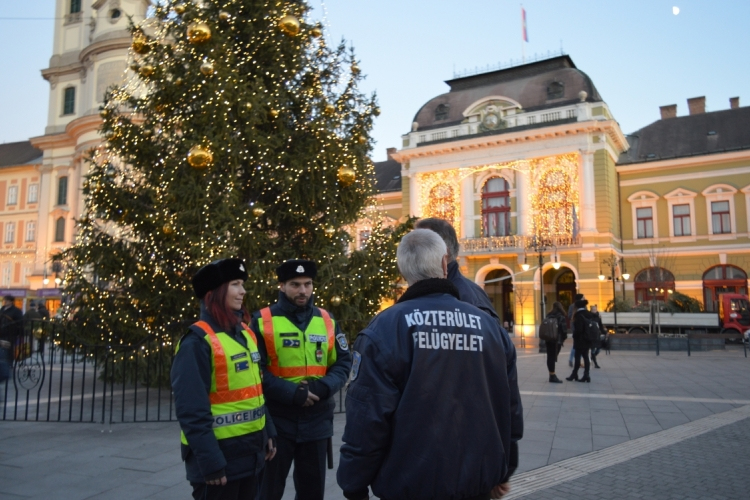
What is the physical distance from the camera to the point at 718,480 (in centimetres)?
572

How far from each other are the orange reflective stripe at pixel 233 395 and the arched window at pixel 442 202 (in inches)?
1407

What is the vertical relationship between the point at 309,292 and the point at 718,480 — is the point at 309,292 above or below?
above

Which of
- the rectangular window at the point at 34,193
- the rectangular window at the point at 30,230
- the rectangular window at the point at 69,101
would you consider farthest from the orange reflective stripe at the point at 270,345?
the rectangular window at the point at 34,193

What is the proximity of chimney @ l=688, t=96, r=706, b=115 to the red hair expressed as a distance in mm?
45981

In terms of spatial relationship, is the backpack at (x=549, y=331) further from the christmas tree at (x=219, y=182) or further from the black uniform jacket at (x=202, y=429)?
the black uniform jacket at (x=202, y=429)

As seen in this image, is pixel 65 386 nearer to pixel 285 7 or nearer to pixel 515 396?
pixel 285 7

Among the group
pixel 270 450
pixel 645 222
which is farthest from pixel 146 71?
pixel 645 222

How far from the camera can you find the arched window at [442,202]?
129ft

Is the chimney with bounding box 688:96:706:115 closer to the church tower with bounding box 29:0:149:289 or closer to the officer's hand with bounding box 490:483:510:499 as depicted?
the church tower with bounding box 29:0:149:289

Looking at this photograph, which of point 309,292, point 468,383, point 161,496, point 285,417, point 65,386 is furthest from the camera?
point 65,386

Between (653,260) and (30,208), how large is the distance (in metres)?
50.6

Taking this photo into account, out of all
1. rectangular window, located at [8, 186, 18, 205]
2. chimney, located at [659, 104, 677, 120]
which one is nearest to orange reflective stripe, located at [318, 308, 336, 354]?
chimney, located at [659, 104, 677, 120]

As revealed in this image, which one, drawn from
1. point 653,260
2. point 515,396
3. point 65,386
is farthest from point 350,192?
point 653,260

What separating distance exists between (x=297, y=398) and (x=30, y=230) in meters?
57.1
